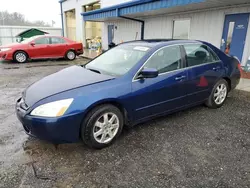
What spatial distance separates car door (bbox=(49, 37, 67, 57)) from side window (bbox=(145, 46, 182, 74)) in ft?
29.7

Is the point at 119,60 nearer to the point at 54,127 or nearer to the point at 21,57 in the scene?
the point at 54,127

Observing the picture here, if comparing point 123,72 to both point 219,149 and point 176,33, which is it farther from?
point 176,33

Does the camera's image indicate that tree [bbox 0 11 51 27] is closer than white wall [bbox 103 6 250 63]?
No

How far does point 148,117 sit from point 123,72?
0.83 meters

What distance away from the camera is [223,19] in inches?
304

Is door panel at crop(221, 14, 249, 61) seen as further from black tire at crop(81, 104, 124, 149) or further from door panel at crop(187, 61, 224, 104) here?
black tire at crop(81, 104, 124, 149)

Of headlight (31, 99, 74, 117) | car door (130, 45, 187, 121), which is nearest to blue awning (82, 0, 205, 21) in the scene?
car door (130, 45, 187, 121)

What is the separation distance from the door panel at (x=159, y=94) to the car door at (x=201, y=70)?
0.21m

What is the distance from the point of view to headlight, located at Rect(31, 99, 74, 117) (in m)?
2.44

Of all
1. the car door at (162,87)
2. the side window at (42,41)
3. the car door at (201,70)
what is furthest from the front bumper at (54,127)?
the side window at (42,41)

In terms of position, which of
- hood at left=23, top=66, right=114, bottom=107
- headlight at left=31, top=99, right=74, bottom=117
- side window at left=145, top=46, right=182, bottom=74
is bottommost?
headlight at left=31, top=99, right=74, bottom=117

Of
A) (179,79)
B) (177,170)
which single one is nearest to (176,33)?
(179,79)

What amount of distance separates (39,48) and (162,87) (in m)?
9.31

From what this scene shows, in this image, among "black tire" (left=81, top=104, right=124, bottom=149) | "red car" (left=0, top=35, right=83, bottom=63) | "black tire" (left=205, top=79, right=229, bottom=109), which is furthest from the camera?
"red car" (left=0, top=35, right=83, bottom=63)
